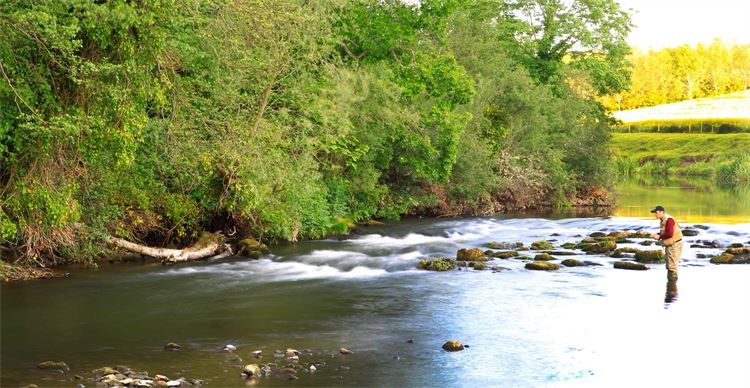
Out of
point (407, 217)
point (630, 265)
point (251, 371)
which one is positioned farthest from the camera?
point (407, 217)

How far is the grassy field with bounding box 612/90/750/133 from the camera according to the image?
118 m

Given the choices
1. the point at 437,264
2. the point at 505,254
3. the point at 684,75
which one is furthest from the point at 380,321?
the point at 684,75

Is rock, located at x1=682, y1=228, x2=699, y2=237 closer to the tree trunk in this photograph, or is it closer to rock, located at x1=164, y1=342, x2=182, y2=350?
the tree trunk

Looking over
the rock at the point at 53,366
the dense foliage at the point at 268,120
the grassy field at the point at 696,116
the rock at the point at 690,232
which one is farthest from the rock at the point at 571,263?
the grassy field at the point at 696,116

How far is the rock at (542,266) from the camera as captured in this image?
25.6m

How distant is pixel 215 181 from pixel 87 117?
28.0 ft

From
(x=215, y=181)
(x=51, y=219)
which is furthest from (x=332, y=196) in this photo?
(x=51, y=219)

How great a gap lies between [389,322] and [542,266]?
340 inches

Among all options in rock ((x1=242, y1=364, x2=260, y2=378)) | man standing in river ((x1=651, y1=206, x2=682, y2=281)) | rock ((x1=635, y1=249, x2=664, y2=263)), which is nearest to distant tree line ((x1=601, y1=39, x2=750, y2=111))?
rock ((x1=635, y1=249, x2=664, y2=263))

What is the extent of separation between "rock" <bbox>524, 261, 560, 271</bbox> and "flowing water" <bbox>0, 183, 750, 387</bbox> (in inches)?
22.6

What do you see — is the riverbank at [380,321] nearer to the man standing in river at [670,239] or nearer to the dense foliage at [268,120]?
the man standing in river at [670,239]

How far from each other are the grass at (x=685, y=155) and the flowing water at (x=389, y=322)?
63.1 metres

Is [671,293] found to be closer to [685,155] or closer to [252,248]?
[252,248]

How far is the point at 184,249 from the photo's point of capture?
25.8 metres
